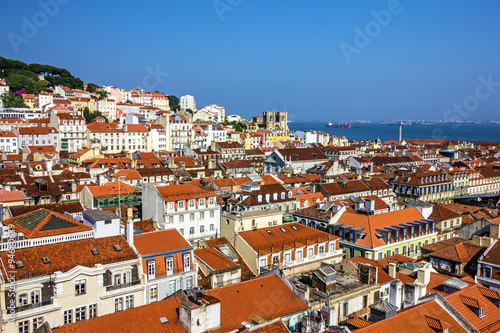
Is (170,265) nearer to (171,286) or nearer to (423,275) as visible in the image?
(171,286)

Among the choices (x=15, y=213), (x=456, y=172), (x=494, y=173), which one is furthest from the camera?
(x=494, y=173)

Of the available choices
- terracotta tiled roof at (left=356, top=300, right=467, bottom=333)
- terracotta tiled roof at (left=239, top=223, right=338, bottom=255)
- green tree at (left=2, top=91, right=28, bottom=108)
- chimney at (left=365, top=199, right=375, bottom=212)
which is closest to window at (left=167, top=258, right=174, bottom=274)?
terracotta tiled roof at (left=239, top=223, right=338, bottom=255)

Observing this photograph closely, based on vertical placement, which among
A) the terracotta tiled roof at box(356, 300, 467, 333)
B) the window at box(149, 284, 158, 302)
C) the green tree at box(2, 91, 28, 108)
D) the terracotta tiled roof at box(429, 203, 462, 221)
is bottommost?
the window at box(149, 284, 158, 302)

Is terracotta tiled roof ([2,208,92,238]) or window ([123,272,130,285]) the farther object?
terracotta tiled roof ([2,208,92,238])

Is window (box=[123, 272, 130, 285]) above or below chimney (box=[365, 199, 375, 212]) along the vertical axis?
below

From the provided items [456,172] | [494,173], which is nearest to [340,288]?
[456,172]

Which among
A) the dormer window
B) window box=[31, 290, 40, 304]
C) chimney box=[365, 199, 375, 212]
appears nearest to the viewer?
window box=[31, 290, 40, 304]

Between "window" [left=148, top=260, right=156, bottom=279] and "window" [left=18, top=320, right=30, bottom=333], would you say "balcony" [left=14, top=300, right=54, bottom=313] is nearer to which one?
"window" [left=18, top=320, right=30, bottom=333]

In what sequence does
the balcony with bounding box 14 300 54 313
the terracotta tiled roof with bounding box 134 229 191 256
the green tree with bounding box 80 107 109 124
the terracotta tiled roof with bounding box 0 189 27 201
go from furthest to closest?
the green tree with bounding box 80 107 109 124, the terracotta tiled roof with bounding box 0 189 27 201, the terracotta tiled roof with bounding box 134 229 191 256, the balcony with bounding box 14 300 54 313

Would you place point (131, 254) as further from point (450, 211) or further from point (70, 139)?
point (70, 139)
